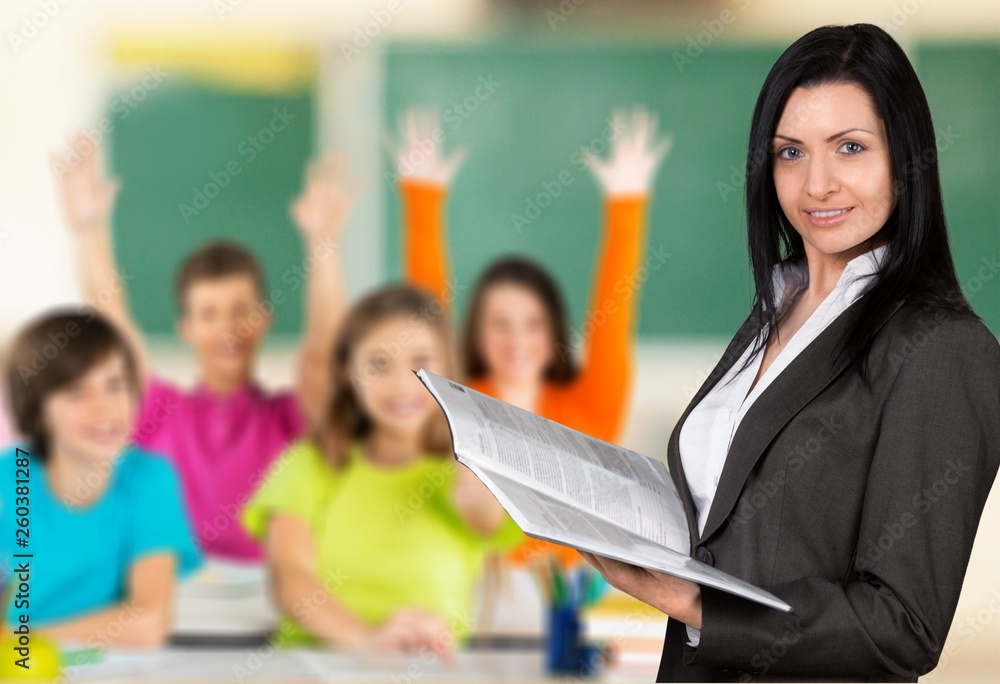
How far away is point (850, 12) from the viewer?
383 centimetres

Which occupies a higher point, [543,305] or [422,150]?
[422,150]

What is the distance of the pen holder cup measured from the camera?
11.0 feet

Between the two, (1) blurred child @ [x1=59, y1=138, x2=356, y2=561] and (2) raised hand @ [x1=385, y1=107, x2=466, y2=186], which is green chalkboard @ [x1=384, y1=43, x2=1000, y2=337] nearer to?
(2) raised hand @ [x1=385, y1=107, x2=466, y2=186]

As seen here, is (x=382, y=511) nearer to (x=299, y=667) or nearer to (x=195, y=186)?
(x=299, y=667)

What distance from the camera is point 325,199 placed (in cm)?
381

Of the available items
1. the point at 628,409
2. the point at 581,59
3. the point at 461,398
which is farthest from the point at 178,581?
the point at 461,398

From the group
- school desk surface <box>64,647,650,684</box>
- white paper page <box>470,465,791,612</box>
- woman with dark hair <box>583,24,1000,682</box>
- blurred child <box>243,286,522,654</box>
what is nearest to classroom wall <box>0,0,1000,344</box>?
blurred child <box>243,286,522,654</box>

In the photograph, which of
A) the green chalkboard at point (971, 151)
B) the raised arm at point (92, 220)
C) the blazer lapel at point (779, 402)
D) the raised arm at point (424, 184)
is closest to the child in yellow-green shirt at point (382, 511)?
the raised arm at point (424, 184)

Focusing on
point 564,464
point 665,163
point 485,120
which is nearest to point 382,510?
point 485,120

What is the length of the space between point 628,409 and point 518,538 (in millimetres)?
644

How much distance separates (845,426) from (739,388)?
0.46 feet

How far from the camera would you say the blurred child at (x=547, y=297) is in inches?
145

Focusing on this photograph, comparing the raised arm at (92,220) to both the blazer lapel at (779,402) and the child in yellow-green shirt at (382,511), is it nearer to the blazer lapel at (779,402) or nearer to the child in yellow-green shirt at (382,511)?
the child in yellow-green shirt at (382,511)

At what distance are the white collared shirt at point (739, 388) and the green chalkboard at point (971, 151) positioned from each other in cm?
306
